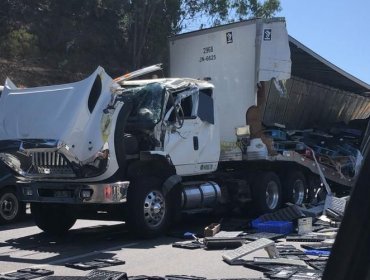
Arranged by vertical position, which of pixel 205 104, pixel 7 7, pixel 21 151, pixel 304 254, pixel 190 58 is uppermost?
pixel 7 7

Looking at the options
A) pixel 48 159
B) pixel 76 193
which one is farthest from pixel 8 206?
pixel 76 193

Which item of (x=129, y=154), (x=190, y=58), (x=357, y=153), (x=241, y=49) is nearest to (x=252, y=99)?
(x=241, y=49)

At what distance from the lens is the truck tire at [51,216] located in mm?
9664

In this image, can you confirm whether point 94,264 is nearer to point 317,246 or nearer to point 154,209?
point 154,209

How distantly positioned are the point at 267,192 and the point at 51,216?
15.5ft

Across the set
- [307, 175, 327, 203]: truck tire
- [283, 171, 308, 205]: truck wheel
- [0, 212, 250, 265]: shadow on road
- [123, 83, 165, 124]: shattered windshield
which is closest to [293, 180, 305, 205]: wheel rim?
[283, 171, 308, 205]: truck wheel

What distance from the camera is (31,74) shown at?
78.9 ft

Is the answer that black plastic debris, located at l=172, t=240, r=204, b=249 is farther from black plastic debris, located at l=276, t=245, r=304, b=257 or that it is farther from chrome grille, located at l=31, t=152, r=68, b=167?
chrome grille, located at l=31, t=152, r=68, b=167

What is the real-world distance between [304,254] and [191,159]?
3389 mm

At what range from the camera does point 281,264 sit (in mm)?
6648

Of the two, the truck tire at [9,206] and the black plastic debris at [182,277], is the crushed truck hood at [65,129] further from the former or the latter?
the black plastic debris at [182,277]

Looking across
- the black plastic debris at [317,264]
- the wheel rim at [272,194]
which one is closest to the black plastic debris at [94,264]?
the black plastic debris at [317,264]

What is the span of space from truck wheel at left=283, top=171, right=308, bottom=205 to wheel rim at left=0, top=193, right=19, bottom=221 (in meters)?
5.86

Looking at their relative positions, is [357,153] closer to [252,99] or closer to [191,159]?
[252,99]
